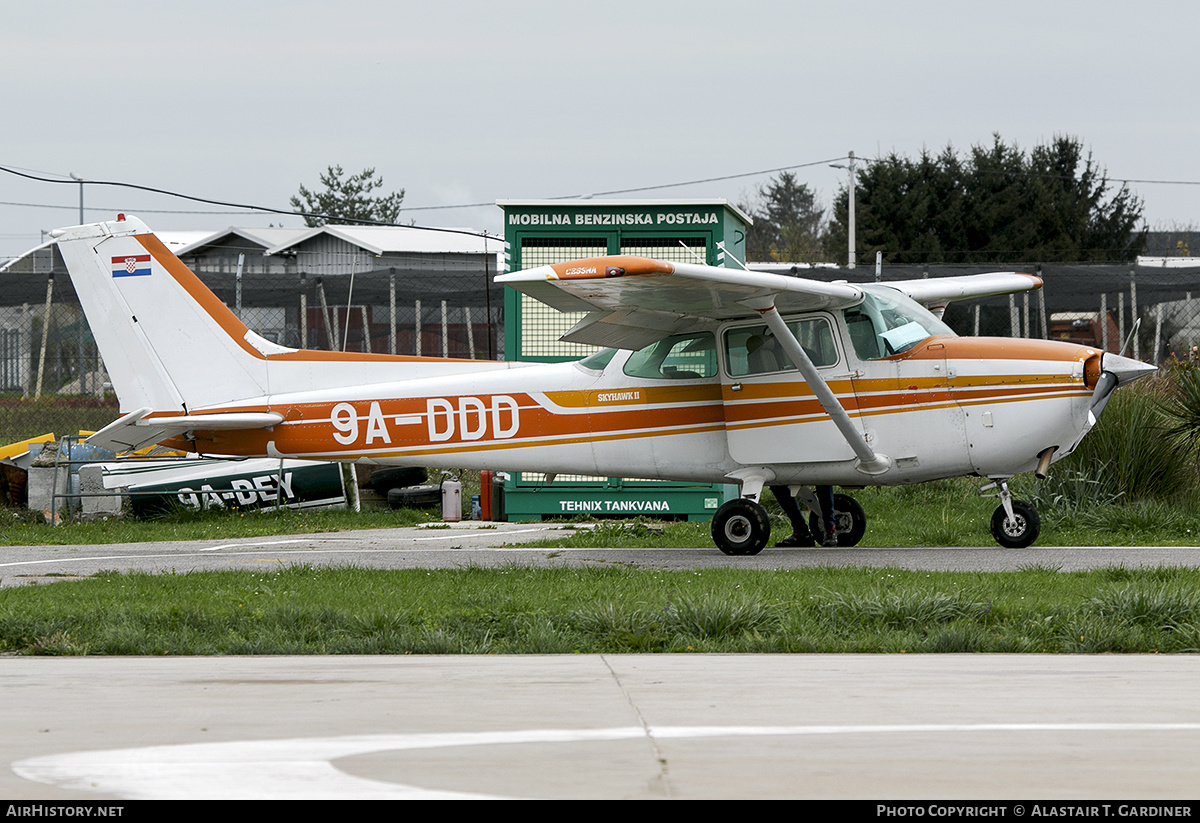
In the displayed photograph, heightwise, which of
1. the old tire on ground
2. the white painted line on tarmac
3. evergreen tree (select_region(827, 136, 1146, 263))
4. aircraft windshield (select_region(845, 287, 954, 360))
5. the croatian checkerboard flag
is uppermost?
evergreen tree (select_region(827, 136, 1146, 263))

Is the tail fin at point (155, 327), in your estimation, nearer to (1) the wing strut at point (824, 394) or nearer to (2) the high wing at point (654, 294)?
(2) the high wing at point (654, 294)

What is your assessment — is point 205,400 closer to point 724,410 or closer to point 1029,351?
point 724,410

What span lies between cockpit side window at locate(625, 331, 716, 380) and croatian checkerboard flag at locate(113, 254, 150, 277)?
4.74 meters

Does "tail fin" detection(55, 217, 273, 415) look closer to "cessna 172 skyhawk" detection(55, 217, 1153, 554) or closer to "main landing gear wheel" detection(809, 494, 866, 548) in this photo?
"cessna 172 skyhawk" detection(55, 217, 1153, 554)

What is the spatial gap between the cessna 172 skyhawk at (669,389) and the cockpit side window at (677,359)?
0.06ft

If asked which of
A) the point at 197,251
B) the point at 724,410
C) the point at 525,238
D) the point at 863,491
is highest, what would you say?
the point at 197,251

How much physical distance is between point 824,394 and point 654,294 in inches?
63.6

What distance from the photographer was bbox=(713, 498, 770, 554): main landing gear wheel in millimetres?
10484

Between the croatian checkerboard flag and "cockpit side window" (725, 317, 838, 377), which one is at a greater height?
the croatian checkerboard flag

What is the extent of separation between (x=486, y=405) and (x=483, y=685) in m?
6.39

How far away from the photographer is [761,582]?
7824mm

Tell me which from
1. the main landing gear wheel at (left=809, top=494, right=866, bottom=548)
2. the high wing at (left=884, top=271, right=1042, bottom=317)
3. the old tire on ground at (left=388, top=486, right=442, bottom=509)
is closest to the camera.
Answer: the main landing gear wheel at (left=809, top=494, right=866, bottom=548)

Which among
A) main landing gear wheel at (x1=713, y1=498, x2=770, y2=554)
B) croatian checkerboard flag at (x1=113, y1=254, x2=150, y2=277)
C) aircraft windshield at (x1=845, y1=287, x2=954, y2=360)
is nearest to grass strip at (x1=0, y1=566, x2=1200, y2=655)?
main landing gear wheel at (x1=713, y1=498, x2=770, y2=554)

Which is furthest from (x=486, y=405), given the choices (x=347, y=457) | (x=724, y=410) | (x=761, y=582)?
(x=761, y=582)
